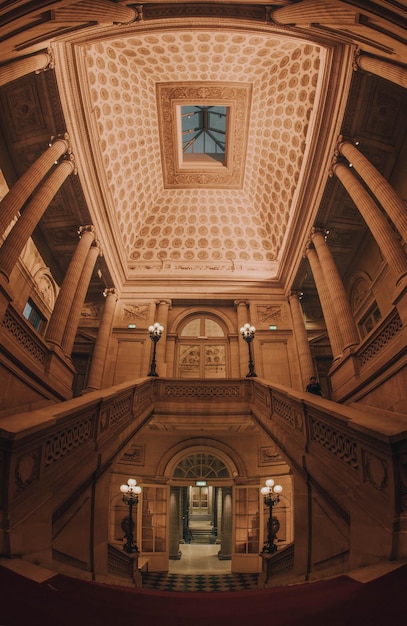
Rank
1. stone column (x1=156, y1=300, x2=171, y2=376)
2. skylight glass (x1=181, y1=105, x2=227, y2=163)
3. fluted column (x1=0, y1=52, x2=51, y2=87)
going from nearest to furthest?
1. fluted column (x1=0, y1=52, x2=51, y2=87)
2. stone column (x1=156, y1=300, x2=171, y2=376)
3. skylight glass (x1=181, y1=105, x2=227, y2=163)

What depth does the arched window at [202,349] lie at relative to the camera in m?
15.6

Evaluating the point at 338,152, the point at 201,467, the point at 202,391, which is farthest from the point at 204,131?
the point at 201,467

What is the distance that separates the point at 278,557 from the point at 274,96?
1626 centimetres

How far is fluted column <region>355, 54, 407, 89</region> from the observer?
7430mm

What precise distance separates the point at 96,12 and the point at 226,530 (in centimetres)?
1801

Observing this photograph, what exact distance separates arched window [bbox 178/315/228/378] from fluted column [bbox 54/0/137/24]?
38.5 ft

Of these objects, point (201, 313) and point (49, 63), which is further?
point (201, 313)

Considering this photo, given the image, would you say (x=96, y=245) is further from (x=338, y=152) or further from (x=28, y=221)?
(x=338, y=152)

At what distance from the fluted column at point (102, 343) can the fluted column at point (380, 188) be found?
11.7 metres

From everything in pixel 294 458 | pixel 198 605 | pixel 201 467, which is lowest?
pixel 198 605

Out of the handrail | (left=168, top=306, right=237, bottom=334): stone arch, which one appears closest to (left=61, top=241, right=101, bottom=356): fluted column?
the handrail

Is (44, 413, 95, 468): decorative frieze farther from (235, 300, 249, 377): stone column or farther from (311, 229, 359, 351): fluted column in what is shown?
(235, 300, 249, 377): stone column

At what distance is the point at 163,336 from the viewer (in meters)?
15.6

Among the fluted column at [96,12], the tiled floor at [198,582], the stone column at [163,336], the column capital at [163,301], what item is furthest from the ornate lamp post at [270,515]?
the fluted column at [96,12]
